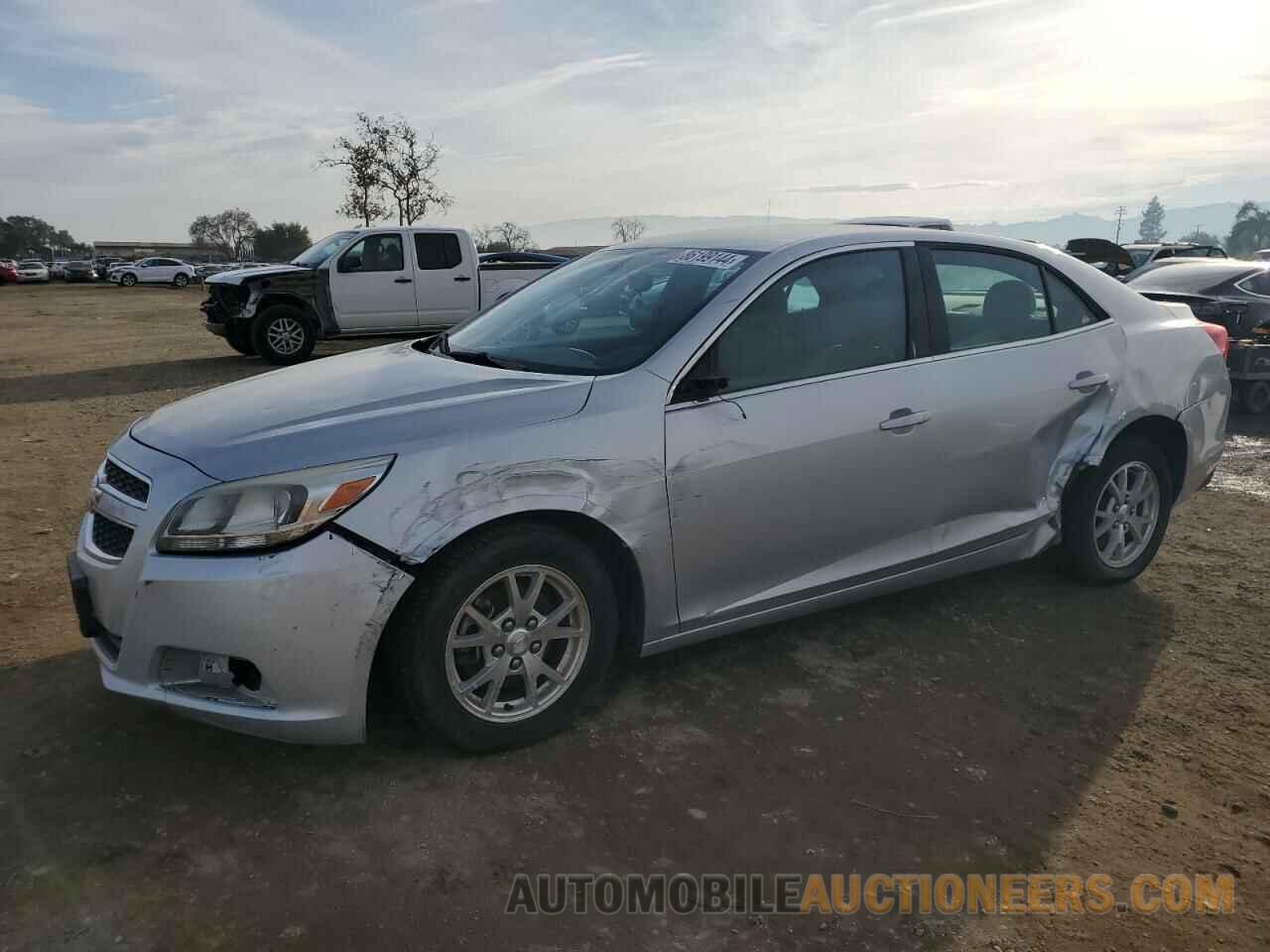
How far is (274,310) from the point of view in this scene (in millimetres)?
12609

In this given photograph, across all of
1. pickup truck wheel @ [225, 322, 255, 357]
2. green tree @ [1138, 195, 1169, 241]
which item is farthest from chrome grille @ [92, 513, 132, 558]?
green tree @ [1138, 195, 1169, 241]

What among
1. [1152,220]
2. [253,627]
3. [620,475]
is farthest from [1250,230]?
Answer: [253,627]

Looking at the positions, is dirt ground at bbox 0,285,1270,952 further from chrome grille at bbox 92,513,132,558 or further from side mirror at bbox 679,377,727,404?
side mirror at bbox 679,377,727,404

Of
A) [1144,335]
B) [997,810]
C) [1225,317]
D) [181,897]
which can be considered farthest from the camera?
[1225,317]

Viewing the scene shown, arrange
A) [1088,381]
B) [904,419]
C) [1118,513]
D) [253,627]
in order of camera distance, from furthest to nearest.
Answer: [1118,513] < [1088,381] < [904,419] < [253,627]

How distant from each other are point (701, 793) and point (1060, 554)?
245 centimetres

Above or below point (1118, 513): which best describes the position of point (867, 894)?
below

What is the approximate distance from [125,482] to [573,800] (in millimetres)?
1688

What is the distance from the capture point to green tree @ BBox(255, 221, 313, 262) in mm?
72375

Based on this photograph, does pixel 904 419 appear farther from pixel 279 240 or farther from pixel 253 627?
pixel 279 240

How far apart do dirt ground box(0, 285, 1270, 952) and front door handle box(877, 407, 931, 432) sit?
0.93m

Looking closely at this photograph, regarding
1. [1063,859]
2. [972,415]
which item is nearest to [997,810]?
[1063,859]

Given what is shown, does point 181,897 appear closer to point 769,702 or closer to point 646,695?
point 646,695

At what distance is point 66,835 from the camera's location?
2568 millimetres
